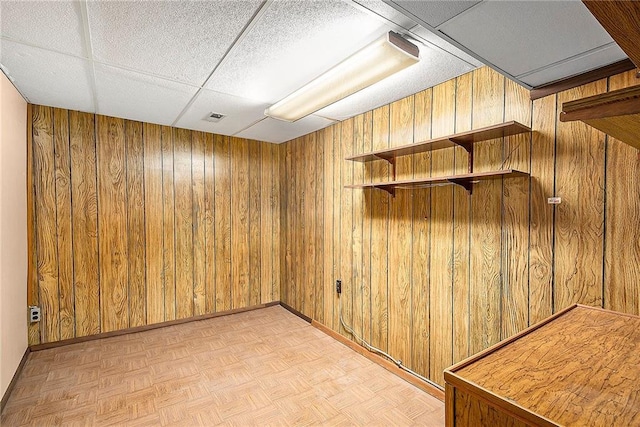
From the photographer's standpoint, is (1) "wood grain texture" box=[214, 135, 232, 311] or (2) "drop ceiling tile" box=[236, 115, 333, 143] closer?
(2) "drop ceiling tile" box=[236, 115, 333, 143]

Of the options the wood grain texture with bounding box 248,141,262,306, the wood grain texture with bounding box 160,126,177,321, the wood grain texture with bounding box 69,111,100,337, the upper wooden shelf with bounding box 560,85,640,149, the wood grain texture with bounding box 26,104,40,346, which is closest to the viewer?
the upper wooden shelf with bounding box 560,85,640,149

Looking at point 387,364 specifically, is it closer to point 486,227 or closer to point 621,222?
point 486,227

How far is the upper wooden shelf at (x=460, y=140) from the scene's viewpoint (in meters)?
1.71

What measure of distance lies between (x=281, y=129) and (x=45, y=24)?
7.25 ft

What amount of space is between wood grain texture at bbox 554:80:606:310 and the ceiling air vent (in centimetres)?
276

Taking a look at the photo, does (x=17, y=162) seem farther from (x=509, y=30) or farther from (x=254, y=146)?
(x=509, y=30)

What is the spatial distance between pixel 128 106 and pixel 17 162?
0.96m

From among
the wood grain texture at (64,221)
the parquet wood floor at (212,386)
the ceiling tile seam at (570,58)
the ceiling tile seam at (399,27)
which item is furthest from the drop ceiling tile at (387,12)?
the wood grain texture at (64,221)

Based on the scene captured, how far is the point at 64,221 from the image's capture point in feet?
9.73

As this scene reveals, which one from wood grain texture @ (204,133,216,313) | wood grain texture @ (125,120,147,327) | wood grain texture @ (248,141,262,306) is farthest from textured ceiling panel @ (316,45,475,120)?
wood grain texture @ (125,120,147,327)

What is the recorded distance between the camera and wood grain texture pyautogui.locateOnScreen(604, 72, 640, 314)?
4.66 feet

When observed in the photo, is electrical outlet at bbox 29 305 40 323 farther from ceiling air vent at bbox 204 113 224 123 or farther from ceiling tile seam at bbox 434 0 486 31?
ceiling tile seam at bbox 434 0 486 31

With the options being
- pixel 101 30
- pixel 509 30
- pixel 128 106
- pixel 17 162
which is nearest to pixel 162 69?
pixel 101 30

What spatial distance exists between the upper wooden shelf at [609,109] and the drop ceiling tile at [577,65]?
81 cm
